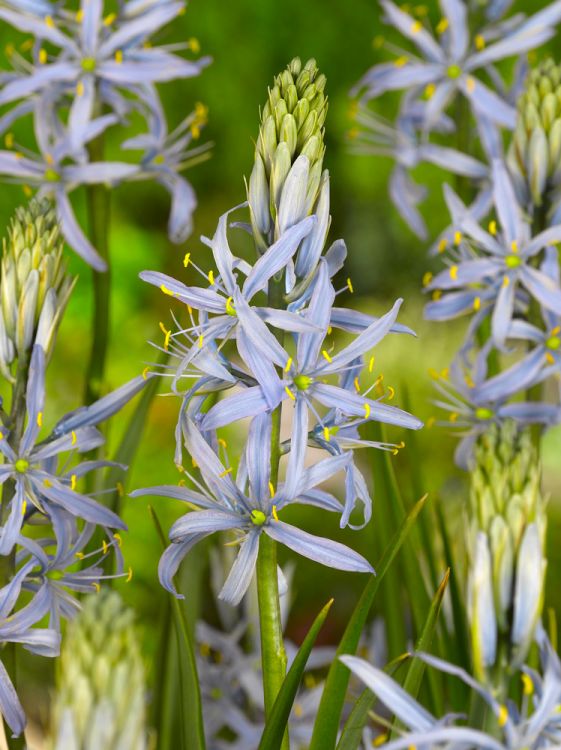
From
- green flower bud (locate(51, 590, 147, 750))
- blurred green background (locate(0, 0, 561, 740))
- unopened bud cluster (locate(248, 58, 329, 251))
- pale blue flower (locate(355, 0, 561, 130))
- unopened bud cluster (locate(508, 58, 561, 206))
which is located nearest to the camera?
green flower bud (locate(51, 590, 147, 750))

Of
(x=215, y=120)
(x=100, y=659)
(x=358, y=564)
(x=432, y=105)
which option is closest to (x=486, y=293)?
(x=432, y=105)

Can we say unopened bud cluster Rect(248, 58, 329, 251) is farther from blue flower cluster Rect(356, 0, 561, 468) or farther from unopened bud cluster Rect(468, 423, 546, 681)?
blue flower cluster Rect(356, 0, 561, 468)

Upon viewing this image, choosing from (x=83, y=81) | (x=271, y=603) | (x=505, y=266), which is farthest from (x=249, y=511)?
(x=83, y=81)

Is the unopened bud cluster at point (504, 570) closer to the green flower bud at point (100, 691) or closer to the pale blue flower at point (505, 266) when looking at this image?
the green flower bud at point (100, 691)

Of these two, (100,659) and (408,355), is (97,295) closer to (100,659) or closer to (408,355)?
(100,659)

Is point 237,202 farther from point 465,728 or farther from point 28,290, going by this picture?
point 465,728

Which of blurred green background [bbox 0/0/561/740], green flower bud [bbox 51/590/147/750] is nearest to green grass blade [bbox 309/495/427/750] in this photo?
green flower bud [bbox 51/590/147/750]
